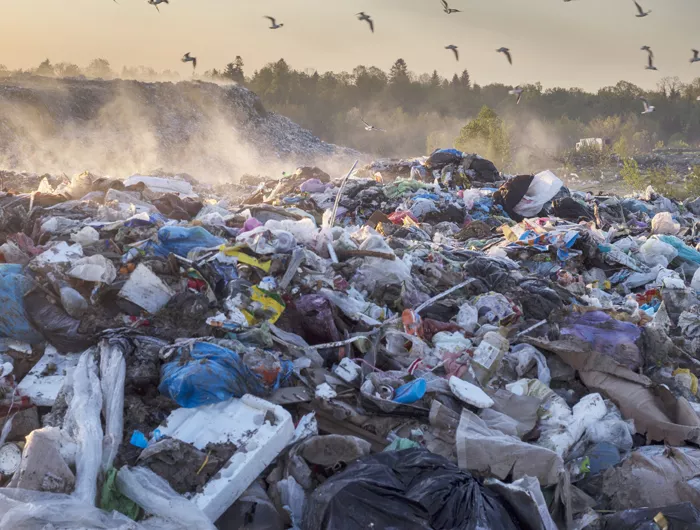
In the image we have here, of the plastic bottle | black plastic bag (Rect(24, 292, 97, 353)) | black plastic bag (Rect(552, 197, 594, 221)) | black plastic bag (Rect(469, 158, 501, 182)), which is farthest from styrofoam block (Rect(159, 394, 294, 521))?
black plastic bag (Rect(469, 158, 501, 182))

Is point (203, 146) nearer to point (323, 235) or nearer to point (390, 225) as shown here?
point (390, 225)

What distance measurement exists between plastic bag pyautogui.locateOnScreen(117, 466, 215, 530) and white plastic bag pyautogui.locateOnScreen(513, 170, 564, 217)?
756cm

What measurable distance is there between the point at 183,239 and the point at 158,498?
268 cm

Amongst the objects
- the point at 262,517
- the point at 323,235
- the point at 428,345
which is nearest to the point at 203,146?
the point at 323,235

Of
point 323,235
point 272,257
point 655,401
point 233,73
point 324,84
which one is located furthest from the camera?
point 324,84

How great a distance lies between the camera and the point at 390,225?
23.7 ft

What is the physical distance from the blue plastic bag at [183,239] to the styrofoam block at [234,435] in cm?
197

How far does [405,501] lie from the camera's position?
2.02m

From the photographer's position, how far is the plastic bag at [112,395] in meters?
2.48

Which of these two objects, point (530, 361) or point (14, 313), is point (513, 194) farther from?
point (14, 313)

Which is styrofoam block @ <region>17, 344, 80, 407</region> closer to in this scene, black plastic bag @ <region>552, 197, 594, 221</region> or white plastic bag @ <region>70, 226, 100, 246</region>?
white plastic bag @ <region>70, 226, 100, 246</region>

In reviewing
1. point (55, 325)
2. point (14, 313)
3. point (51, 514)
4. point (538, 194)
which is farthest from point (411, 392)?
point (538, 194)

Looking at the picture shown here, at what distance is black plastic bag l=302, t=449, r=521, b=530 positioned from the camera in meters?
1.96

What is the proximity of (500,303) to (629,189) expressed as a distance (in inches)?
606
